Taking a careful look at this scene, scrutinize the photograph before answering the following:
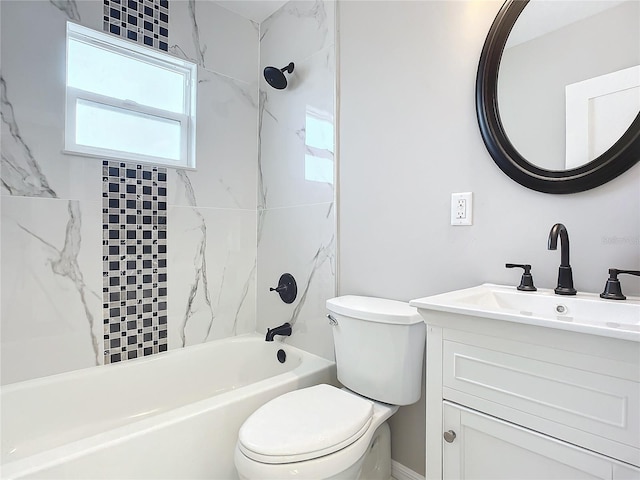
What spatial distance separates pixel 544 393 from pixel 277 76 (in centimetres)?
194

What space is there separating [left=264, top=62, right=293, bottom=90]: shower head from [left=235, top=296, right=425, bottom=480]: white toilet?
132 centimetres

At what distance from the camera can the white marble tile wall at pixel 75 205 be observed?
1586mm

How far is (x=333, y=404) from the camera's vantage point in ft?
4.37

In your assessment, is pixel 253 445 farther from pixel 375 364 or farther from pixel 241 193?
pixel 241 193

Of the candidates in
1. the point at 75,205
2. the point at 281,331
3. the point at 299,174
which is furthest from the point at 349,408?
the point at 75,205

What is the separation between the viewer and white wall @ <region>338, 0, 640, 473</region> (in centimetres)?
112

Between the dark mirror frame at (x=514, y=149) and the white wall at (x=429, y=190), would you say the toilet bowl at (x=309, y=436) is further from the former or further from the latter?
the dark mirror frame at (x=514, y=149)

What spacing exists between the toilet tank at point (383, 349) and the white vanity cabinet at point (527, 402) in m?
0.31

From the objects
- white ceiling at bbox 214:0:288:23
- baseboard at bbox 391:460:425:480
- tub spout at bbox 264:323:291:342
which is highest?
white ceiling at bbox 214:0:288:23

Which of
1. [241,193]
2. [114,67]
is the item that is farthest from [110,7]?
[241,193]

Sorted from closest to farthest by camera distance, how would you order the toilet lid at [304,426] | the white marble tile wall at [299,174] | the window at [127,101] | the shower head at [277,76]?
the toilet lid at [304,426] < the window at [127,101] < the white marble tile wall at [299,174] < the shower head at [277,76]

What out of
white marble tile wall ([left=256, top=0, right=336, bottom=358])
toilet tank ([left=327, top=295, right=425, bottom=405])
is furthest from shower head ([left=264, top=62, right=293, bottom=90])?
toilet tank ([left=327, top=295, right=425, bottom=405])

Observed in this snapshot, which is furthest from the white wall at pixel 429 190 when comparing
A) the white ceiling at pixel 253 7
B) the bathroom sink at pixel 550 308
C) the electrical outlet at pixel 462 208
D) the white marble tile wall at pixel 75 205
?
the white marble tile wall at pixel 75 205

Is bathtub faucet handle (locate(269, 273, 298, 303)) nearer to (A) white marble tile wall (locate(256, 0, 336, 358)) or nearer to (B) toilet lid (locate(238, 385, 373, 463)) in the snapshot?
(A) white marble tile wall (locate(256, 0, 336, 358))
